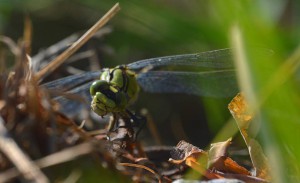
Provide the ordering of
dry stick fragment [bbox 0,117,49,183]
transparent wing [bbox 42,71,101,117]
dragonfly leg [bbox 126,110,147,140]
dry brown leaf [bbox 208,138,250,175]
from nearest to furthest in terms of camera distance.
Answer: dry stick fragment [bbox 0,117,49,183], dry brown leaf [bbox 208,138,250,175], dragonfly leg [bbox 126,110,147,140], transparent wing [bbox 42,71,101,117]

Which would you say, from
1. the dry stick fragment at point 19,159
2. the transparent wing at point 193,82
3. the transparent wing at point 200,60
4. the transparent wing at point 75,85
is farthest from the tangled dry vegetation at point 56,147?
the transparent wing at point 193,82

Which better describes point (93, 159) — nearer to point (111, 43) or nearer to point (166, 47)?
point (166, 47)

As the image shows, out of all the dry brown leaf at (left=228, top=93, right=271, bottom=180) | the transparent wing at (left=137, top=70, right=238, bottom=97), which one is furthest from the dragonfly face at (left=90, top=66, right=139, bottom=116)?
the dry brown leaf at (left=228, top=93, right=271, bottom=180)

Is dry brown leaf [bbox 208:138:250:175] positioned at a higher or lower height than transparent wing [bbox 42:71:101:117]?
lower

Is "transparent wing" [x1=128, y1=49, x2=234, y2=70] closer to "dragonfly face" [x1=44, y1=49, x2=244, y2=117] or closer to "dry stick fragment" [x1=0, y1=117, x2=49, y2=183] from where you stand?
"dragonfly face" [x1=44, y1=49, x2=244, y2=117]

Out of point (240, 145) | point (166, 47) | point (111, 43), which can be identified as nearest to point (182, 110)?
point (111, 43)

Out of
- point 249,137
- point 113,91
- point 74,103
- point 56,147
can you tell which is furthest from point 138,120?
point 56,147

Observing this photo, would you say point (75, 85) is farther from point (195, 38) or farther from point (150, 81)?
point (195, 38)
